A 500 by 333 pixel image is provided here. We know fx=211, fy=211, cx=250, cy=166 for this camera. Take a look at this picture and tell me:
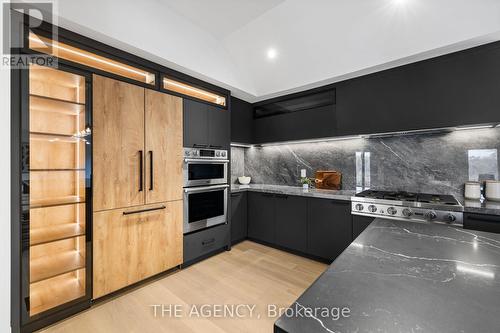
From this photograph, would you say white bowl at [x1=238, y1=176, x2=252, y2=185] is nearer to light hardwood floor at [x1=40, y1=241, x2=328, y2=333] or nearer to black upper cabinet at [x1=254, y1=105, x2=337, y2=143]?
black upper cabinet at [x1=254, y1=105, x2=337, y2=143]

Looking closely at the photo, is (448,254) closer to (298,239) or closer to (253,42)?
(298,239)

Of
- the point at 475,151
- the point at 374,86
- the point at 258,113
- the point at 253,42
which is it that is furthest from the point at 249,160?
the point at 475,151

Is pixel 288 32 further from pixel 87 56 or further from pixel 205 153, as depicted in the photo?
pixel 87 56

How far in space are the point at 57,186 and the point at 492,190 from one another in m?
4.10

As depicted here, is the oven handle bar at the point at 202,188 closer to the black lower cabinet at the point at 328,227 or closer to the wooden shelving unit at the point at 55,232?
the wooden shelving unit at the point at 55,232

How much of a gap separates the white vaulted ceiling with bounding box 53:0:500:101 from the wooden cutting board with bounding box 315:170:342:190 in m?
1.27

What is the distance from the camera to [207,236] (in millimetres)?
2801

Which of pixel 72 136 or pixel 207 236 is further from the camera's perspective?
pixel 207 236

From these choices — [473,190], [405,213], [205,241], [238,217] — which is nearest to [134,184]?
[205,241]

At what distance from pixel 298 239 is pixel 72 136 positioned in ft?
8.96

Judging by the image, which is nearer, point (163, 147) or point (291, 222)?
point (163, 147)

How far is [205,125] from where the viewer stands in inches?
110

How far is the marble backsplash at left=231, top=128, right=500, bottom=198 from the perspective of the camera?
225 cm

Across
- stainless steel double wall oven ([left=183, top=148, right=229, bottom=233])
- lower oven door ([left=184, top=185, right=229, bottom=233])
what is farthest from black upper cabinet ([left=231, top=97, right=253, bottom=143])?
lower oven door ([left=184, top=185, right=229, bottom=233])
